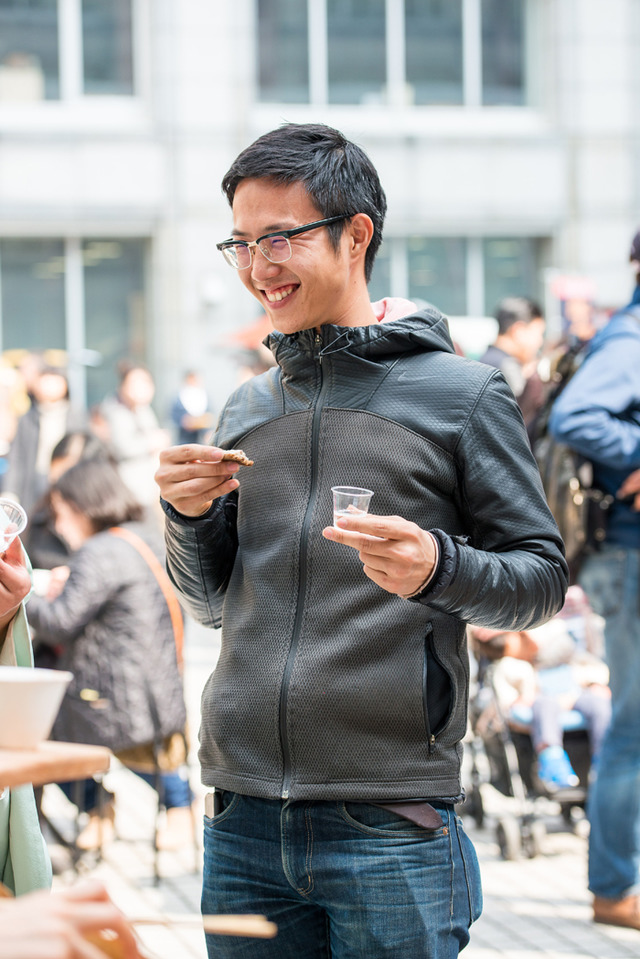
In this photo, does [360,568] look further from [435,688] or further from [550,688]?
[550,688]

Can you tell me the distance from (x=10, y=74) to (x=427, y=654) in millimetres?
17312

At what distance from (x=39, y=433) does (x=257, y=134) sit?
8.63 metres

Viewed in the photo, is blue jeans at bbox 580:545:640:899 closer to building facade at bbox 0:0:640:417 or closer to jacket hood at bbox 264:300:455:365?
jacket hood at bbox 264:300:455:365

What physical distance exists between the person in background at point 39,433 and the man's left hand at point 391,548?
309 inches

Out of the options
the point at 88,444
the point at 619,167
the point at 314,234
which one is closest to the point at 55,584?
the point at 88,444

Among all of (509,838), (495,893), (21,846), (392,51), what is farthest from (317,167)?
(392,51)

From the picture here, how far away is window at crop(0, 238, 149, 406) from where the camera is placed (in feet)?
58.9

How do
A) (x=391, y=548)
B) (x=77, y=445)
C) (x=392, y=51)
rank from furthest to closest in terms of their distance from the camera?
1. (x=392, y=51)
2. (x=77, y=445)
3. (x=391, y=548)

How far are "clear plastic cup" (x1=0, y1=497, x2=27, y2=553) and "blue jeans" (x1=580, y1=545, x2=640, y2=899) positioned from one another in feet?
8.72

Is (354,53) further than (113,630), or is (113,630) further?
(354,53)

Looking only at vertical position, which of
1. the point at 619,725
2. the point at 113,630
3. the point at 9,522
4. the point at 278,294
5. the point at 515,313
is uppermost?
the point at 278,294

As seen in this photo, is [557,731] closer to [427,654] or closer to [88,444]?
[88,444]

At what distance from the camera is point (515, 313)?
825 cm

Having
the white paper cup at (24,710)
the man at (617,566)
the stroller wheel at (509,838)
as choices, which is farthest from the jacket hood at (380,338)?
the stroller wheel at (509,838)
